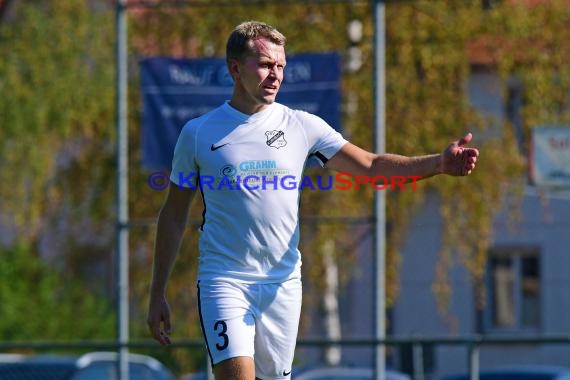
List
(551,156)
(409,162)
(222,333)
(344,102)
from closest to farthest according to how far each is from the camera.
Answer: (222,333)
(409,162)
(551,156)
(344,102)

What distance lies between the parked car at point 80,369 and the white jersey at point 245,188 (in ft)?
20.6

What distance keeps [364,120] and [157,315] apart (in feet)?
41.4

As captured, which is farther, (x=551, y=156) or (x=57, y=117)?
(x=57, y=117)

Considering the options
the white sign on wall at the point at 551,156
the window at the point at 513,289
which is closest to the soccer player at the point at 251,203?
the white sign on wall at the point at 551,156

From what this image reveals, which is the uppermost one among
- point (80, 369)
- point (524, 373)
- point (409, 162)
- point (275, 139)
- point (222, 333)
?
point (275, 139)

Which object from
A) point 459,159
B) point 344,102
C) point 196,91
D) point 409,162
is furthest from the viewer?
point 344,102

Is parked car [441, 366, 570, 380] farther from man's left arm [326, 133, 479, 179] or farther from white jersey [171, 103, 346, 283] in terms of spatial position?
white jersey [171, 103, 346, 283]

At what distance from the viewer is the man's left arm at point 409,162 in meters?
6.20

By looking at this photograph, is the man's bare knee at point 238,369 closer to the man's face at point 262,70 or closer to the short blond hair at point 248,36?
the man's face at point 262,70

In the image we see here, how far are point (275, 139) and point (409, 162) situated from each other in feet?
1.87

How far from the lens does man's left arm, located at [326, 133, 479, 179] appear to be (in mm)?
6203

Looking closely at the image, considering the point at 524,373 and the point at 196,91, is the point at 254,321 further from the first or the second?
the point at 524,373

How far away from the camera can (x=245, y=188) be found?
643cm

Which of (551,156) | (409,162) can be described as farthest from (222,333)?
(551,156)
